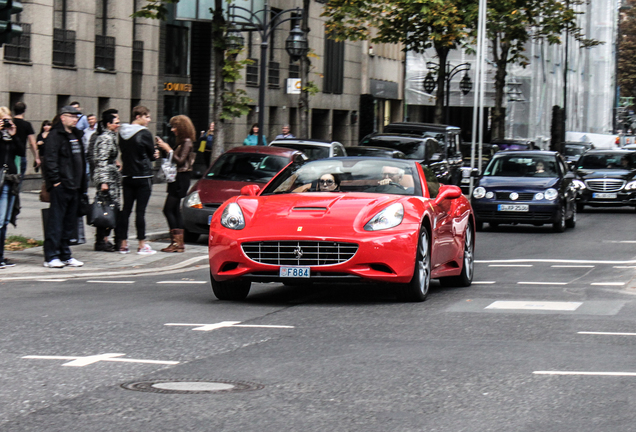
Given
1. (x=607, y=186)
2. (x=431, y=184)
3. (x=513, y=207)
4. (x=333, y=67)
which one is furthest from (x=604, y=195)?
(x=333, y=67)

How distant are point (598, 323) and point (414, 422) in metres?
4.10

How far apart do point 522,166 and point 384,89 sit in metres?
37.6

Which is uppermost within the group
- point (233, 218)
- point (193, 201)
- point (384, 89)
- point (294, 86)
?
point (384, 89)

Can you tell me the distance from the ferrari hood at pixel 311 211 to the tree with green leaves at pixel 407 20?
80.1ft

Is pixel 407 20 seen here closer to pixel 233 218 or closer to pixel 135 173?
pixel 135 173

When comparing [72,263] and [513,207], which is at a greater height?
[513,207]

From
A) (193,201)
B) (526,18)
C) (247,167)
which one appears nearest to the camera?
(193,201)

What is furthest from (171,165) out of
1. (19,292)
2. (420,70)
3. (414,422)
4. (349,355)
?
(420,70)

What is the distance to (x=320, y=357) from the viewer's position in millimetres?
7445

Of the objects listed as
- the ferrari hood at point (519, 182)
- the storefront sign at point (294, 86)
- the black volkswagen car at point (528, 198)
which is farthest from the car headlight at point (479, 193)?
the storefront sign at point (294, 86)

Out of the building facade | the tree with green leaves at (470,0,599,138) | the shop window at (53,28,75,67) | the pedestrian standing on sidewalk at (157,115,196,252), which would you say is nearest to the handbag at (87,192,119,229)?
the pedestrian standing on sidewalk at (157,115,196,252)

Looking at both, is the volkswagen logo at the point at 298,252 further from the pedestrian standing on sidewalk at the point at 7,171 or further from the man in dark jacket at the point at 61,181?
the pedestrian standing on sidewalk at the point at 7,171

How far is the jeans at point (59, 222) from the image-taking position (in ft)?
44.0

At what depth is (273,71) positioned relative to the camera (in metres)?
44.7
